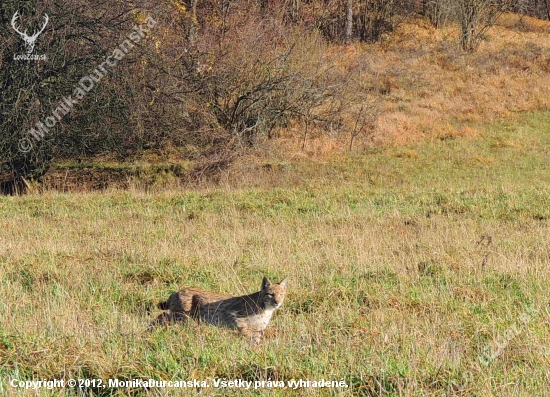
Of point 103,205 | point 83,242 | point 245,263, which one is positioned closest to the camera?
point 245,263

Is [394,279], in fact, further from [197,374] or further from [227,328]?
[197,374]

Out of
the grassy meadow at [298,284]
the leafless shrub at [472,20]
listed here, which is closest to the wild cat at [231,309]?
the grassy meadow at [298,284]

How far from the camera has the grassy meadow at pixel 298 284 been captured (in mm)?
5113

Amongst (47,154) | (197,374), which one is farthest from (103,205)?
(197,374)

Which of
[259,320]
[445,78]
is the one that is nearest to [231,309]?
[259,320]

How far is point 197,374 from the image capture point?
16.4ft

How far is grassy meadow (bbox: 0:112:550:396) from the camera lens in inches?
201

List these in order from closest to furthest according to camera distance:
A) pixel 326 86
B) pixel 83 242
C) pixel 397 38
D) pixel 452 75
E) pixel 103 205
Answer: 1. pixel 83 242
2. pixel 103 205
3. pixel 326 86
4. pixel 452 75
5. pixel 397 38

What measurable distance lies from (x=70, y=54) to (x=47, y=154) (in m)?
3.20

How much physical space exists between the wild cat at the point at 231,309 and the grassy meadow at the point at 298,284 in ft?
0.62

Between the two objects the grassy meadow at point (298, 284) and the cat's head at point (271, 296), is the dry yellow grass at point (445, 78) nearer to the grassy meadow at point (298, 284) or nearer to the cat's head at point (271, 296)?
the grassy meadow at point (298, 284)

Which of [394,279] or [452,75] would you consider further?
[452,75]

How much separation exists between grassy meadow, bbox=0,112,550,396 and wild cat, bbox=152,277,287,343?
0.19 m

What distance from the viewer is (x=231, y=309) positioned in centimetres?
653
